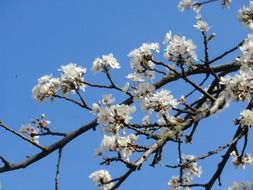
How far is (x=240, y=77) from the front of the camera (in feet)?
14.3

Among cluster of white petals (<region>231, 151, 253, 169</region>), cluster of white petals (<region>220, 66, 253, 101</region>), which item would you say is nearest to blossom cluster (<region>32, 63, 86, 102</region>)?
cluster of white petals (<region>220, 66, 253, 101</region>)

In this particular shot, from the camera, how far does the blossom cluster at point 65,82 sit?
514cm

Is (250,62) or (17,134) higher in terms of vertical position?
(17,134)

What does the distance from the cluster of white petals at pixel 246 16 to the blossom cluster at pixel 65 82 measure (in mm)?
1931

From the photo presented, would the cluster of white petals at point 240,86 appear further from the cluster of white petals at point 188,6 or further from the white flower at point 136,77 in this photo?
the cluster of white petals at point 188,6

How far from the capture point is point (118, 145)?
4.47 metres

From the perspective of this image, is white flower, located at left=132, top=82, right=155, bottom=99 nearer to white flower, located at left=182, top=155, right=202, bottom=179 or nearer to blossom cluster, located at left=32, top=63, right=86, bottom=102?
blossom cluster, located at left=32, top=63, right=86, bottom=102

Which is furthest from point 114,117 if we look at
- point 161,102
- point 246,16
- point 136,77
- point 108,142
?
point 246,16

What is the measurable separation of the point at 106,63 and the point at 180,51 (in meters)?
0.86

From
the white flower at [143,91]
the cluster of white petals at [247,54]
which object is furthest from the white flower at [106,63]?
the cluster of white petals at [247,54]

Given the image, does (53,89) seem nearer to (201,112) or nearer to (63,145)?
(63,145)

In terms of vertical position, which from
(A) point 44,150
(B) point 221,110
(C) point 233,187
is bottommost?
(C) point 233,187

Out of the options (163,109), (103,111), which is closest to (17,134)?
(103,111)

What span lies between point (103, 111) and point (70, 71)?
2.75ft
